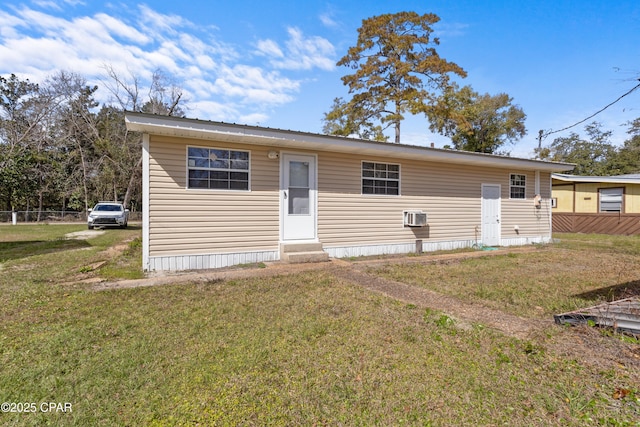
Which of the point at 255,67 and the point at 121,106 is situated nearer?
the point at 255,67

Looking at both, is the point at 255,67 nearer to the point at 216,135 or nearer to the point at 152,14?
the point at 152,14

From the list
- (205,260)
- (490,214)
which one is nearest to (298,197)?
(205,260)

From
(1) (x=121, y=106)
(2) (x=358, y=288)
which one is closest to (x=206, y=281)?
(2) (x=358, y=288)

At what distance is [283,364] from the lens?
8.20ft

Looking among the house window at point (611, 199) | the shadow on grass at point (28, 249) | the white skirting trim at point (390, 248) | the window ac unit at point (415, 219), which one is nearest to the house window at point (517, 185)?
the white skirting trim at point (390, 248)

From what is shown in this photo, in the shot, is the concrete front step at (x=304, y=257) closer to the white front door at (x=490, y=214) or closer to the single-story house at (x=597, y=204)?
the white front door at (x=490, y=214)

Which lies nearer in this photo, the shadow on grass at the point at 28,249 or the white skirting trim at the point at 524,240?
the shadow on grass at the point at 28,249

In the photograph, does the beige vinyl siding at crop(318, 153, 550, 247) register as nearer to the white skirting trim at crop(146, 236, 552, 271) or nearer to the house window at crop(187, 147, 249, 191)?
the white skirting trim at crop(146, 236, 552, 271)

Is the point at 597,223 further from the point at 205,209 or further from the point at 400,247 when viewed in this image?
the point at 205,209

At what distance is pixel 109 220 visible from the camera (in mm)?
16438

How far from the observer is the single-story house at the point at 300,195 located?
5.96 metres

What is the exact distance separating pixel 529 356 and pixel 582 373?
0.35 metres

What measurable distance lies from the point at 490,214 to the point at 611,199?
1107 centimetres

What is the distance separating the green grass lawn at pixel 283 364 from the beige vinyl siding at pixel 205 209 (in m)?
1.64
